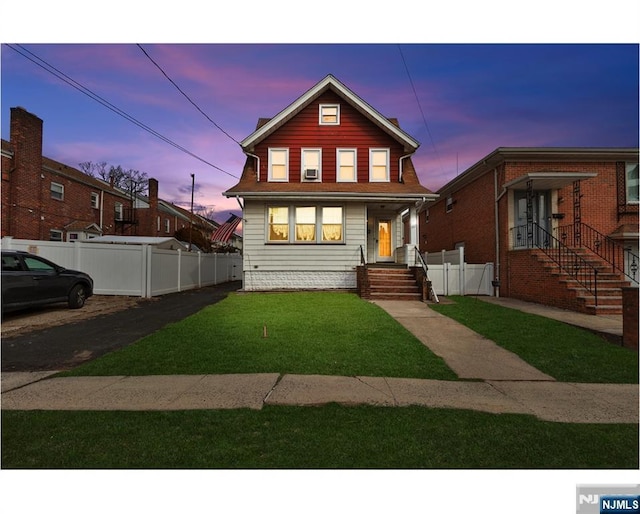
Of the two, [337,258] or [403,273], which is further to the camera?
[337,258]

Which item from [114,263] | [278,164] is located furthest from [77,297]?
[278,164]

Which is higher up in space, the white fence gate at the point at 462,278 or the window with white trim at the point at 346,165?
the window with white trim at the point at 346,165

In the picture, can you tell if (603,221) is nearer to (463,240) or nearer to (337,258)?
(463,240)

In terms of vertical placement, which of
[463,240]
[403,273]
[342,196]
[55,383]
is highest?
[342,196]

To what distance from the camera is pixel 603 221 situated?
44.4 feet

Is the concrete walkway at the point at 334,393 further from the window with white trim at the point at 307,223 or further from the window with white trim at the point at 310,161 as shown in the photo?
the window with white trim at the point at 310,161

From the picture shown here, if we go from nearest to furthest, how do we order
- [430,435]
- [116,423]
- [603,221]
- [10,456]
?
[10,456], [430,435], [116,423], [603,221]

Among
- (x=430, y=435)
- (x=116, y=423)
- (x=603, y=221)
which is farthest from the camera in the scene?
(x=603, y=221)

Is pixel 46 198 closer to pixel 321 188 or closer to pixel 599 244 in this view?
pixel 321 188

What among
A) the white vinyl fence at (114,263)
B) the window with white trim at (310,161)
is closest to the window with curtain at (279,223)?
the window with white trim at (310,161)

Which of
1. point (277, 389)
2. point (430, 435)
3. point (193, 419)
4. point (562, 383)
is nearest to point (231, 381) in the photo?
point (277, 389)

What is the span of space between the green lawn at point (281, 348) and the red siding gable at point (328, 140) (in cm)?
761

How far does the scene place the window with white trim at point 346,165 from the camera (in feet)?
47.6

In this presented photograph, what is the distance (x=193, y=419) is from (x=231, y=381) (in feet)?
3.60
